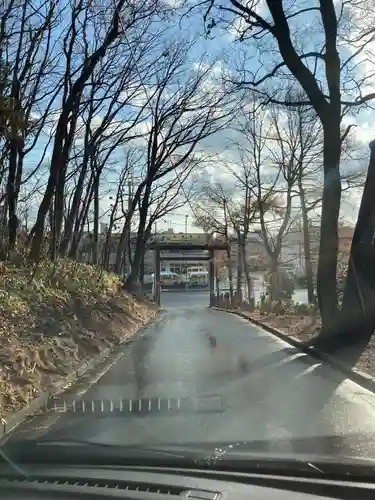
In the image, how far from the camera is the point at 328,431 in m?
7.35

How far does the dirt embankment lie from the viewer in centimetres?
1012

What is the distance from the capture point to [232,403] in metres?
9.19

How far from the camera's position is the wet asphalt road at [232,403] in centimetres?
694

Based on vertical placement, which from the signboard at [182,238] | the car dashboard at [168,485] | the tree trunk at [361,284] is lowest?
the car dashboard at [168,485]

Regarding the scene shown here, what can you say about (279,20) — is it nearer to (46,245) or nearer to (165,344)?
(165,344)

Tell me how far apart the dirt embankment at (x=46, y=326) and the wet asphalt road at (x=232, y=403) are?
0.94 meters

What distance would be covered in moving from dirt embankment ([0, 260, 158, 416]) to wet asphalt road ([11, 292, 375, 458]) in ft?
3.09

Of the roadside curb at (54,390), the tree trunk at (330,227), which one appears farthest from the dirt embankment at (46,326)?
the tree trunk at (330,227)

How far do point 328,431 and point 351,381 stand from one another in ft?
15.2

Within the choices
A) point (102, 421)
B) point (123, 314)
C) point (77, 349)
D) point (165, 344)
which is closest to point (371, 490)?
point (102, 421)

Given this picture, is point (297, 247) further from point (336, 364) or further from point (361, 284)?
point (336, 364)

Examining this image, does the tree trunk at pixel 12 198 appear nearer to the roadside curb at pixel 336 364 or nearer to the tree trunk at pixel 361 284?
the roadside curb at pixel 336 364

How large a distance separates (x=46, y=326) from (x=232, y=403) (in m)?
6.34

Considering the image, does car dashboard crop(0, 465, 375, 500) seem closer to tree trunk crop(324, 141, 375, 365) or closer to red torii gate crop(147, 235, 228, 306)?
tree trunk crop(324, 141, 375, 365)
